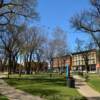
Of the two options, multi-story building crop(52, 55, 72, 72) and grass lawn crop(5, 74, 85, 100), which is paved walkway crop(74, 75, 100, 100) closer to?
grass lawn crop(5, 74, 85, 100)

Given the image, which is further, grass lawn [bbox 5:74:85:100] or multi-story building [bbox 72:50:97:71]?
multi-story building [bbox 72:50:97:71]

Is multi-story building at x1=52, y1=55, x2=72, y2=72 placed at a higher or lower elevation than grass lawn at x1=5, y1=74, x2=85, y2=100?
higher

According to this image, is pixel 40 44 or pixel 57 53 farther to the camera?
pixel 57 53

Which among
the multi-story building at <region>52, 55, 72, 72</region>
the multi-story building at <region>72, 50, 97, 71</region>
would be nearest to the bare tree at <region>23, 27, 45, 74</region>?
the multi-story building at <region>52, 55, 72, 72</region>

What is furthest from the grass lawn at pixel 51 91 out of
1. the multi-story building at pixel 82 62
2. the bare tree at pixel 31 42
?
the multi-story building at pixel 82 62

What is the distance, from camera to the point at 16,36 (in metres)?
67.9

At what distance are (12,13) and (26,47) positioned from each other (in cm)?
3871

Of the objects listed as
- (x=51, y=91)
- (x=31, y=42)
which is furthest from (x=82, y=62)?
(x=51, y=91)

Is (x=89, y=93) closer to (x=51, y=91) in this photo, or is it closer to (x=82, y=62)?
(x=51, y=91)

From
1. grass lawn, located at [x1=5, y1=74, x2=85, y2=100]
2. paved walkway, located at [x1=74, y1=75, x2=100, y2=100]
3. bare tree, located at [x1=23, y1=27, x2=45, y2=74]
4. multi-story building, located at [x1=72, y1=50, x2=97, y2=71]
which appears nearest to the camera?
grass lawn, located at [x1=5, y1=74, x2=85, y2=100]

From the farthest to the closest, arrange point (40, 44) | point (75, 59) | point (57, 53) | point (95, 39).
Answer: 1. point (75, 59)
2. point (57, 53)
3. point (40, 44)
4. point (95, 39)

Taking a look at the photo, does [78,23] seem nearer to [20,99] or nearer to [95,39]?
[95,39]

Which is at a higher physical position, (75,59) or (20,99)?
(75,59)

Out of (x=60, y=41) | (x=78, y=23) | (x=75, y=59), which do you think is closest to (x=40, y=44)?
(x=60, y=41)
